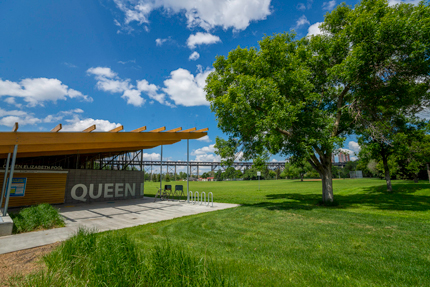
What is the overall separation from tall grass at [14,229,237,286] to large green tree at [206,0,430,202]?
7832 mm

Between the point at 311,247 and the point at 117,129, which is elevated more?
the point at 117,129

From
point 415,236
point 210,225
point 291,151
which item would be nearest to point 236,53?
point 291,151

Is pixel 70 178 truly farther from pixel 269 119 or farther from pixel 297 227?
pixel 297 227

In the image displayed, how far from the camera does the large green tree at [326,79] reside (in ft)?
32.3

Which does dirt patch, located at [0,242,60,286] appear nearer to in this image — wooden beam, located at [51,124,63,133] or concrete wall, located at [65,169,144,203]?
wooden beam, located at [51,124,63,133]

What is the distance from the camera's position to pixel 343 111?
12.0 metres

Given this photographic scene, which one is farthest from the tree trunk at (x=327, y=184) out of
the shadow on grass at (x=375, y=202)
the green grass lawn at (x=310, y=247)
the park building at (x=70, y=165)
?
the park building at (x=70, y=165)

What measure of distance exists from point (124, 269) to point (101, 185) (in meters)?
13.6

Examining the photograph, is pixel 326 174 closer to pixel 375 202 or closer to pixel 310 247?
pixel 375 202

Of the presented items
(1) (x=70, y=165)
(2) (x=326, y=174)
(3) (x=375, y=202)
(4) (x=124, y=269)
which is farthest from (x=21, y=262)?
(1) (x=70, y=165)

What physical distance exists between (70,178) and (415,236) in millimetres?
16413

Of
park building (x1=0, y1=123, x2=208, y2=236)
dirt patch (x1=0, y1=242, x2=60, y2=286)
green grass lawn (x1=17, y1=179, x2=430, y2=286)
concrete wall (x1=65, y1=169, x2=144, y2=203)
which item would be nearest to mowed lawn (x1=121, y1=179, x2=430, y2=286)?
green grass lawn (x1=17, y1=179, x2=430, y2=286)

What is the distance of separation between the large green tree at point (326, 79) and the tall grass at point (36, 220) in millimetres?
8586

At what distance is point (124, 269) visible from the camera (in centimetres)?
290
